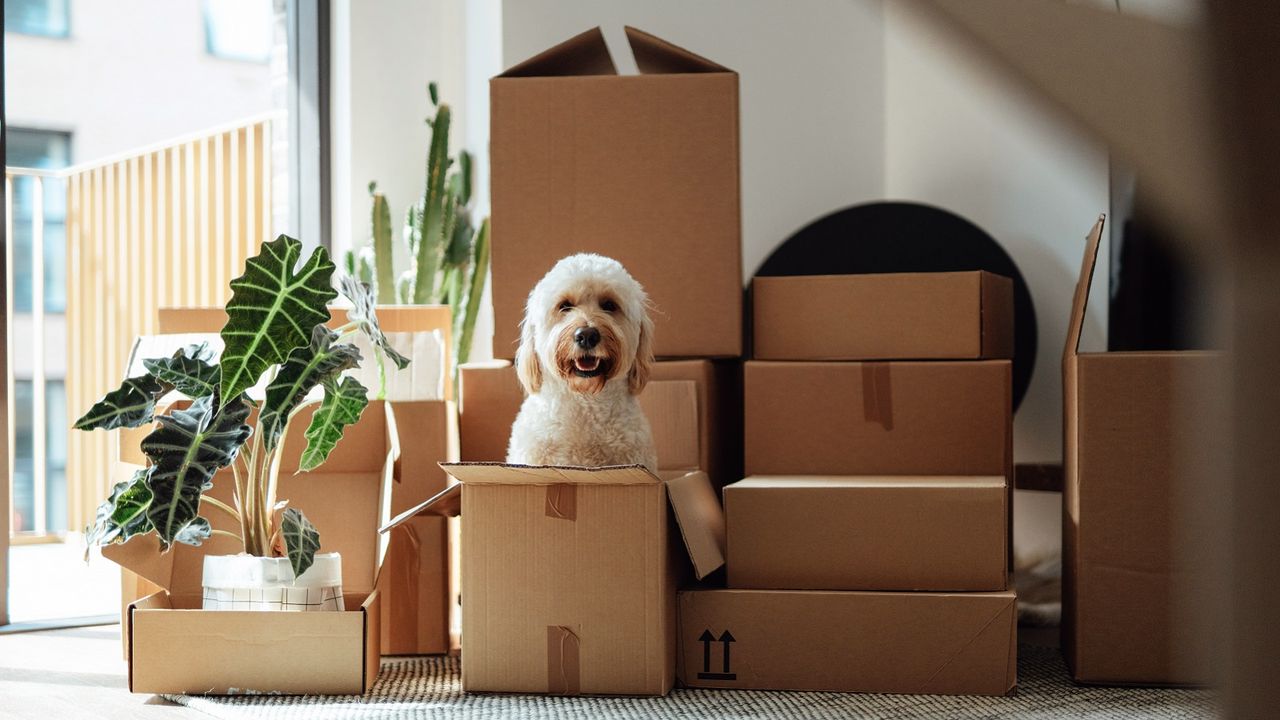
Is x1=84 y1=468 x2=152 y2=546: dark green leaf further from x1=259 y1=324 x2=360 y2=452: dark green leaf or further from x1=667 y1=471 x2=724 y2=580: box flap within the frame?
x1=667 y1=471 x2=724 y2=580: box flap

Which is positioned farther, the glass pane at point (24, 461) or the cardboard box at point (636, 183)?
the glass pane at point (24, 461)

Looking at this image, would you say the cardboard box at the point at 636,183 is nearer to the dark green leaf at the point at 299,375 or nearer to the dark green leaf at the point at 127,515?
the dark green leaf at the point at 299,375

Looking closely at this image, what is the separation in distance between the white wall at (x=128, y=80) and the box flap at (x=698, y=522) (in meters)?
2.40

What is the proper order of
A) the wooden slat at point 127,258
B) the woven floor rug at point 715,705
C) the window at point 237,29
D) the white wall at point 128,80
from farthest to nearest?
the wooden slat at point 127,258 < the white wall at point 128,80 < the window at point 237,29 < the woven floor rug at point 715,705

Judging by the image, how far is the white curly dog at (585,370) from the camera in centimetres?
200

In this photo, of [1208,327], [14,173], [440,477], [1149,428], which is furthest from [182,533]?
[14,173]

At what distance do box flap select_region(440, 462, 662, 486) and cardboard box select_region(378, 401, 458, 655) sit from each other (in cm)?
40

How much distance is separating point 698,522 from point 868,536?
11.3 inches

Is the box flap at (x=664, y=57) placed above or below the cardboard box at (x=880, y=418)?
above

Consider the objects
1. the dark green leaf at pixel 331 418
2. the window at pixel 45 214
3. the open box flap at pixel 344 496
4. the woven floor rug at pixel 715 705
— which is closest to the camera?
the woven floor rug at pixel 715 705

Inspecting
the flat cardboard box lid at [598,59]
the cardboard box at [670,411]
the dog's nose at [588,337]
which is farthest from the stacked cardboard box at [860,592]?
the flat cardboard box lid at [598,59]

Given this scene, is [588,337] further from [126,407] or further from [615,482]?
[126,407]

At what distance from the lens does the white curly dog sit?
6.56 feet

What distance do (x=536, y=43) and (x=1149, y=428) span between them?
5.96 ft
